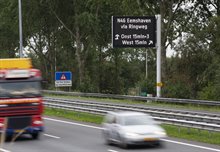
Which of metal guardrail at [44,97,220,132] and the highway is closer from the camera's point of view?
the highway

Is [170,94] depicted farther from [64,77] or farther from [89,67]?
[89,67]

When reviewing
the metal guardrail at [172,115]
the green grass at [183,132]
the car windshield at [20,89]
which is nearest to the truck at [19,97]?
the car windshield at [20,89]

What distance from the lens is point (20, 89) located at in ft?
65.1

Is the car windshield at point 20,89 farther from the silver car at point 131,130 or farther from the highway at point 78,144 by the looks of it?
the silver car at point 131,130

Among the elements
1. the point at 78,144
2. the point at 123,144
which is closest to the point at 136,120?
the point at 123,144

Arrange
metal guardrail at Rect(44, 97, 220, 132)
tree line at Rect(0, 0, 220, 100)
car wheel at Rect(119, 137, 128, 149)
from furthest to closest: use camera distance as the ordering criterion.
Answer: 1. tree line at Rect(0, 0, 220, 100)
2. metal guardrail at Rect(44, 97, 220, 132)
3. car wheel at Rect(119, 137, 128, 149)

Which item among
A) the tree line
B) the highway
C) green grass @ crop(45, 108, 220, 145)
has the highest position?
the tree line

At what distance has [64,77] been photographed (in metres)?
37.9

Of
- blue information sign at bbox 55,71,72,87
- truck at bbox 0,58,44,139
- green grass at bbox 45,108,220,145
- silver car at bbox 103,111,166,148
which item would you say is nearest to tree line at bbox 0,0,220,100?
blue information sign at bbox 55,71,72,87

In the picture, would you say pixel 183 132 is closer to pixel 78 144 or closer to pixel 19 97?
pixel 78 144

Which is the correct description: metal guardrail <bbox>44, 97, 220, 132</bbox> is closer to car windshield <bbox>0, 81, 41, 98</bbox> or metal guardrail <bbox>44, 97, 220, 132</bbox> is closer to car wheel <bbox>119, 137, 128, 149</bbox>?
car wheel <bbox>119, 137, 128, 149</bbox>

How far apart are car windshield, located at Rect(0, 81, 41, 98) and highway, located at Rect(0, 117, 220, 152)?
185 centimetres

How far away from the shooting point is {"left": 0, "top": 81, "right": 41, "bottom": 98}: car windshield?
19641mm

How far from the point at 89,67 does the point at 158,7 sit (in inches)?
1144
